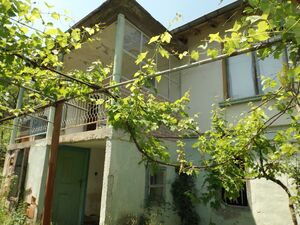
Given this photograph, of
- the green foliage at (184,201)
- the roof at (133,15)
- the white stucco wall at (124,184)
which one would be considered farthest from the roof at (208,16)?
the green foliage at (184,201)

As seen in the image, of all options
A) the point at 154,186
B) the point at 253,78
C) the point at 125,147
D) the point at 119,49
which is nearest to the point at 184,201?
the point at 154,186

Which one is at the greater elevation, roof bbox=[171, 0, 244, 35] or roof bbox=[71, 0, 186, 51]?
roof bbox=[171, 0, 244, 35]

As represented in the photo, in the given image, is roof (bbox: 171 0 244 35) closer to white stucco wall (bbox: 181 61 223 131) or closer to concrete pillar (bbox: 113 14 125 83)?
white stucco wall (bbox: 181 61 223 131)

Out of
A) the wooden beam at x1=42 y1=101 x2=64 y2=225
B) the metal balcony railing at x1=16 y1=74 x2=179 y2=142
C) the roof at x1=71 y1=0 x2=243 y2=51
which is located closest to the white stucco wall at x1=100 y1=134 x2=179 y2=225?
the wooden beam at x1=42 y1=101 x2=64 y2=225

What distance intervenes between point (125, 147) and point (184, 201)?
8.93 ft

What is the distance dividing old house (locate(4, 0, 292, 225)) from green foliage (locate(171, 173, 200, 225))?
20 centimetres

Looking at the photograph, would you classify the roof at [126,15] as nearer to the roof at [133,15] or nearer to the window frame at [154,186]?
the roof at [133,15]

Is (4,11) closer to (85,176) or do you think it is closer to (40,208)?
(40,208)

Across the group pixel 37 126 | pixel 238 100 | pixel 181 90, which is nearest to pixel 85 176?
pixel 37 126

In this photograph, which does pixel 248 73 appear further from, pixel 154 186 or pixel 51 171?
pixel 51 171

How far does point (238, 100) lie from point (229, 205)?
3099 mm

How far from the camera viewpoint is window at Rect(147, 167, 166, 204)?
703cm

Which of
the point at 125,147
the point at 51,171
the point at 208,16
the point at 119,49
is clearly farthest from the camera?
the point at 208,16

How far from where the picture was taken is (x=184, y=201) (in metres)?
7.36
